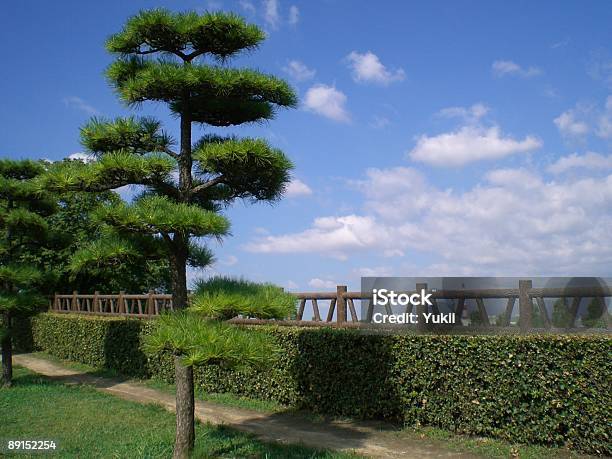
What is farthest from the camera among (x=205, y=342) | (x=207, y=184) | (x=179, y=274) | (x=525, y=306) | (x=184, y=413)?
(x=525, y=306)

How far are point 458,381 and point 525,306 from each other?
1328mm

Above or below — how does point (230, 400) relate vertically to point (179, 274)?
below

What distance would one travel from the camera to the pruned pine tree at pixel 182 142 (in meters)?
6.21

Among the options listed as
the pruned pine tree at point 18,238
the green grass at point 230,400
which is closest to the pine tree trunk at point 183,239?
the green grass at point 230,400

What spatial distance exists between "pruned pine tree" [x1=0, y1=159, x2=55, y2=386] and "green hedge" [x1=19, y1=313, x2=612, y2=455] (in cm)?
565

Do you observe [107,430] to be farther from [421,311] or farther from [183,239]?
[421,311]

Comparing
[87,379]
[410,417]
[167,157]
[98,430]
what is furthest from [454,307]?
[87,379]

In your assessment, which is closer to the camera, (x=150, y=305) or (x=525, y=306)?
(x=525, y=306)

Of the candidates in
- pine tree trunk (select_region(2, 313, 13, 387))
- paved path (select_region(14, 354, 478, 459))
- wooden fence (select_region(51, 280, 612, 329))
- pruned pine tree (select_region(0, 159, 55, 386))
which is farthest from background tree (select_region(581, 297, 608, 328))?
pine tree trunk (select_region(2, 313, 13, 387))

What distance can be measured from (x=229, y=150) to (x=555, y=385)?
4737 millimetres

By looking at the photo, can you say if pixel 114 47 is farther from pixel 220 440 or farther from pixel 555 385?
pixel 555 385

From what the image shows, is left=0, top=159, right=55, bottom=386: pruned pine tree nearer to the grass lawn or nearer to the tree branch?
the grass lawn

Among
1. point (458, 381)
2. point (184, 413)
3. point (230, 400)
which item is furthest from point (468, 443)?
point (230, 400)

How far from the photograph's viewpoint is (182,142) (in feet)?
23.1
